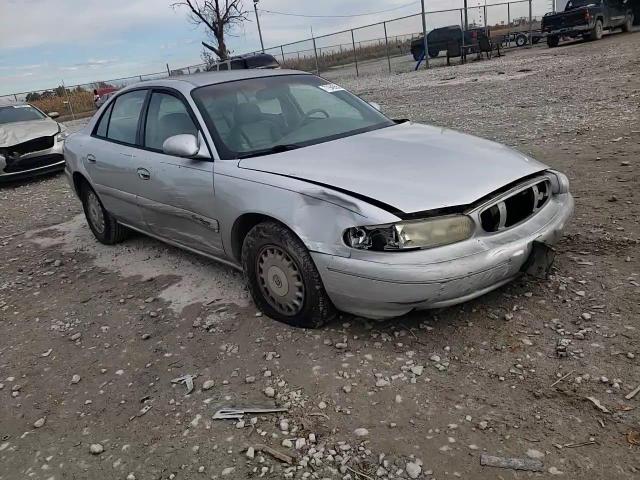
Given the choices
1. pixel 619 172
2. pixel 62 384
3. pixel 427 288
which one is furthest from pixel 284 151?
pixel 619 172

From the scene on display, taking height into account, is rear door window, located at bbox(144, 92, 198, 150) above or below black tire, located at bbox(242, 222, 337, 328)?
above

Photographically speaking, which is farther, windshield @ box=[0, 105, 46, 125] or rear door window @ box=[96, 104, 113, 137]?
windshield @ box=[0, 105, 46, 125]

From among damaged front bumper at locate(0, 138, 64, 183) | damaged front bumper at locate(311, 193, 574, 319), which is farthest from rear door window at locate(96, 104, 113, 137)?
damaged front bumper at locate(0, 138, 64, 183)

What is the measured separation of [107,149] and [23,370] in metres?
2.17

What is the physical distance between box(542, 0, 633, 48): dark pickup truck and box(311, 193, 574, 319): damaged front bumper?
23129 millimetres

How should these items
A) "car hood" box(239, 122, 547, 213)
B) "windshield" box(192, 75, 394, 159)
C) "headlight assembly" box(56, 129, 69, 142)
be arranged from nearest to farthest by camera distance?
"car hood" box(239, 122, 547, 213) → "windshield" box(192, 75, 394, 159) → "headlight assembly" box(56, 129, 69, 142)

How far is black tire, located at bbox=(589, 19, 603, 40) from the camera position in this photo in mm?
22953

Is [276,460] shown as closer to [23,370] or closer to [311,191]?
[311,191]

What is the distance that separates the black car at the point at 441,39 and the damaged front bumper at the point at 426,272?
23731mm

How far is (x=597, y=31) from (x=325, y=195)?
24.8 meters

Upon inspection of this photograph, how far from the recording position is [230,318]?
3699 millimetres

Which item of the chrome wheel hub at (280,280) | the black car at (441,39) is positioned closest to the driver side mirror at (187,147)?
the chrome wheel hub at (280,280)

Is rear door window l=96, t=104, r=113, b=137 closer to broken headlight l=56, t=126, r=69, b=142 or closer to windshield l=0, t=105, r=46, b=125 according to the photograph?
broken headlight l=56, t=126, r=69, b=142

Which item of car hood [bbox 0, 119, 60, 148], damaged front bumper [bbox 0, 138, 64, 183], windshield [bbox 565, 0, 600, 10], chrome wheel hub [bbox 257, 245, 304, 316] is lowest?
chrome wheel hub [bbox 257, 245, 304, 316]
